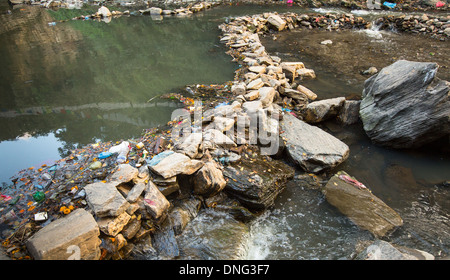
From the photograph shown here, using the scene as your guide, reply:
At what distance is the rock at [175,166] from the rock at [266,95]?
6.97ft

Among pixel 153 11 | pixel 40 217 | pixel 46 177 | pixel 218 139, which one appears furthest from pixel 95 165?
pixel 153 11

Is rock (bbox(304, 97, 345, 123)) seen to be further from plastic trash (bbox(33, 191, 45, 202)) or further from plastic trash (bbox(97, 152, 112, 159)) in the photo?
plastic trash (bbox(33, 191, 45, 202))

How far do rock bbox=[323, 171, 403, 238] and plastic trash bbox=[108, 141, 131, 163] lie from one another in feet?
9.16

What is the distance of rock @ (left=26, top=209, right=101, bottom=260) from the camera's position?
2074 millimetres

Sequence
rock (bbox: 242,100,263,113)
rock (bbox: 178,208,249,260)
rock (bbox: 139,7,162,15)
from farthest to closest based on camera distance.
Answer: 1. rock (bbox: 139,7,162,15)
2. rock (bbox: 242,100,263,113)
3. rock (bbox: 178,208,249,260)

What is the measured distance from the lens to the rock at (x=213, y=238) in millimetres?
2607

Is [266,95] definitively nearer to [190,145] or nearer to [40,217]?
[190,145]

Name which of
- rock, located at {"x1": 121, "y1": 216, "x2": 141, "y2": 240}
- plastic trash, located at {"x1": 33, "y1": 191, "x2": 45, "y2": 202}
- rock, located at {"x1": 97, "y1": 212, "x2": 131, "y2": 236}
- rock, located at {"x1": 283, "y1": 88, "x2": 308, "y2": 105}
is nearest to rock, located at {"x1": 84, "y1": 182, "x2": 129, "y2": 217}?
rock, located at {"x1": 97, "y1": 212, "x2": 131, "y2": 236}

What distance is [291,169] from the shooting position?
3.72 m

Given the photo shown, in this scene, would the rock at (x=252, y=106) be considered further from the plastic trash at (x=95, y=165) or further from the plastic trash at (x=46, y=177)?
the plastic trash at (x=46, y=177)

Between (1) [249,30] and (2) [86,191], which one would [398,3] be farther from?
(2) [86,191]

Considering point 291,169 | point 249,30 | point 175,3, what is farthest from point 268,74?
point 175,3

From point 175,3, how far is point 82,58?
10.6 m

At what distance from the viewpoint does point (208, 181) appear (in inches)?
120
